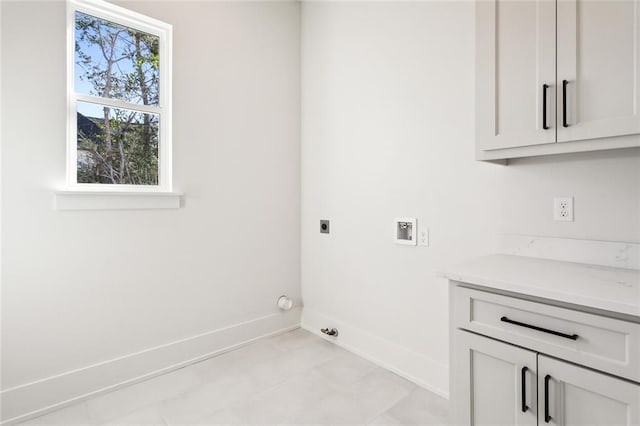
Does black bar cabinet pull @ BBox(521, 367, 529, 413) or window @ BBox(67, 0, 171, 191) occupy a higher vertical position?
window @ BBox(67, 0, 171, 191)

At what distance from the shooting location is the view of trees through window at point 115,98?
1960 millimetres

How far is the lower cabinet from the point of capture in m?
0.98

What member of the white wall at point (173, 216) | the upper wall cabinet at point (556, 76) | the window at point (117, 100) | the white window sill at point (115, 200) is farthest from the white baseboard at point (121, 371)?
the upper wall cabinet at point (556, 76)

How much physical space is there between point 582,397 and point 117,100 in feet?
8.69

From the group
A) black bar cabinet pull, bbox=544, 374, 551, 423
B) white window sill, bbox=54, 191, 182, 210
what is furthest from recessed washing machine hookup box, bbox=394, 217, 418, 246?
white window sill, bbox=54, 191, 182, 210

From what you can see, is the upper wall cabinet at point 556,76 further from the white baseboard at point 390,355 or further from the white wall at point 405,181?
the white baseboard at point 390,355

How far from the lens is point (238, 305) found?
2559mm

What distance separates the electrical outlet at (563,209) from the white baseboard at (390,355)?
1017 mm

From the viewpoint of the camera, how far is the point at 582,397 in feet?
3.40

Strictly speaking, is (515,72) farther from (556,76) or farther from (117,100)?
(117,100)

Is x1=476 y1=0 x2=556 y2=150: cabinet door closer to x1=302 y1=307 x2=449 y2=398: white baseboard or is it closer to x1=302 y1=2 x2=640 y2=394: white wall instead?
x1=302 y1=2 x2=640 y2=394: white wall

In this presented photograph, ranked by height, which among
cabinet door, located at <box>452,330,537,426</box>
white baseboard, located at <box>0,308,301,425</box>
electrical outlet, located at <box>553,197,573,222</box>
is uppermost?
electrical outlet, located at <box>553,197,573,222</box>

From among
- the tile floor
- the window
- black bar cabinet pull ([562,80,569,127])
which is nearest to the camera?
black bar cabinet pull ([562,80,569,127])

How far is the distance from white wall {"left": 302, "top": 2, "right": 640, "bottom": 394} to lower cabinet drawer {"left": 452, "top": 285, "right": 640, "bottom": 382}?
588mm
